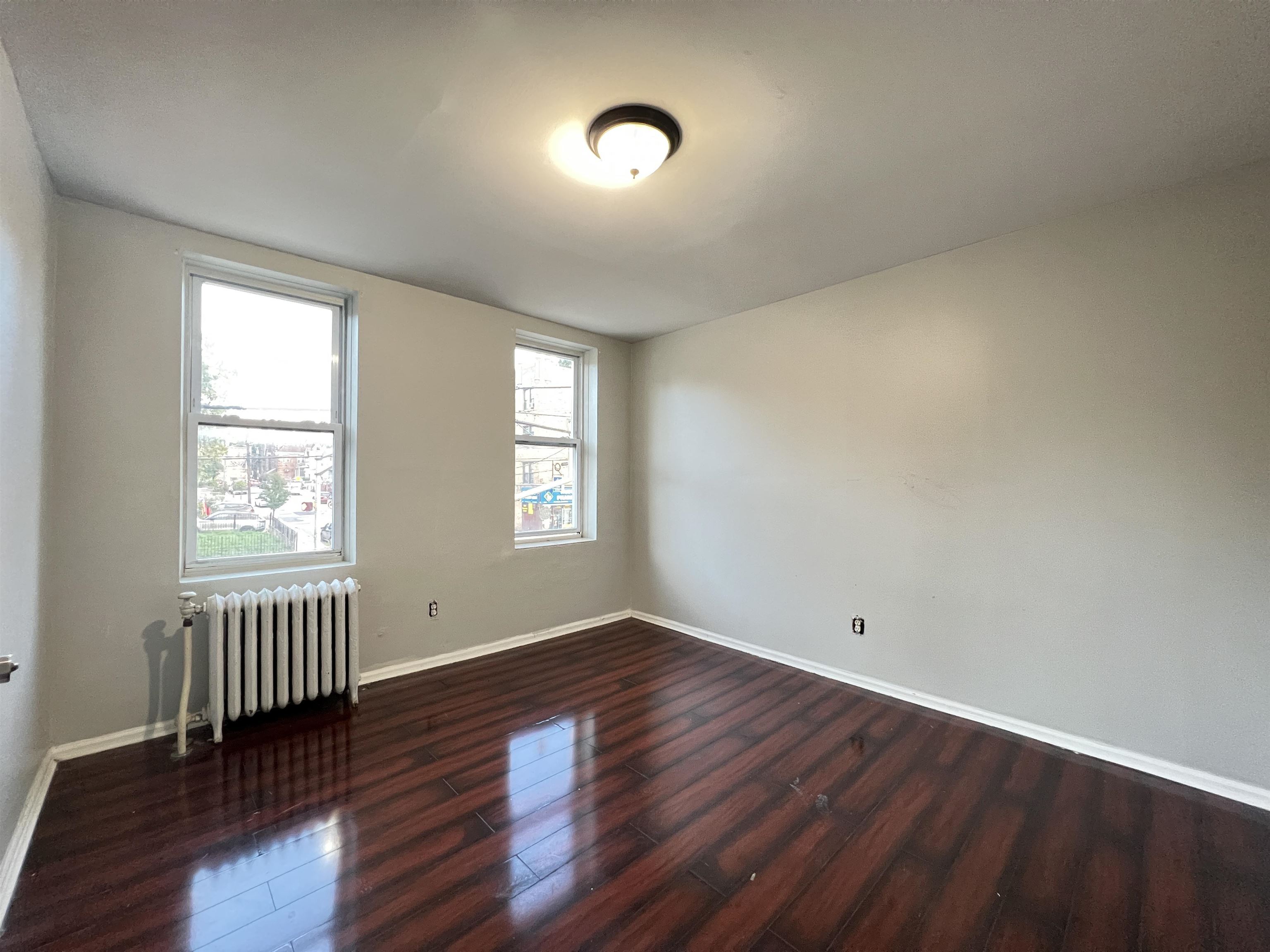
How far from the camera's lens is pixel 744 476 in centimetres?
382

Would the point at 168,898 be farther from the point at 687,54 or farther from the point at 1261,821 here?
the point at 1261,821

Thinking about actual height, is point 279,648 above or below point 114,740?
above

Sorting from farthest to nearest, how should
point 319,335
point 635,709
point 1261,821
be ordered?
point 319,335, point 635,709, point 1261,821

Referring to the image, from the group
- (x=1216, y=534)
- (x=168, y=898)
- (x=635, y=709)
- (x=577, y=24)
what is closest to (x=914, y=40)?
(x=577, y=24)

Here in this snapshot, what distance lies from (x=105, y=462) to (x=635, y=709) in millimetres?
2901

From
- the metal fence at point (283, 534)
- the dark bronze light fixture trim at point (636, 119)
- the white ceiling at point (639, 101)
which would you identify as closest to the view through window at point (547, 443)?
the metal fence at point (283, 534)

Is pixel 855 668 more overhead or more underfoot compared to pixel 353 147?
more underfoot

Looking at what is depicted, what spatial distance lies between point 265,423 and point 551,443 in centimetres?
198

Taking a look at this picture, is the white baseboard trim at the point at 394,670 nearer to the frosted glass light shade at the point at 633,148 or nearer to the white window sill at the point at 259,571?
the white window sill at the point at 259,571

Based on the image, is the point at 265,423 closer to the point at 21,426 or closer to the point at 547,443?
the point at 21,426

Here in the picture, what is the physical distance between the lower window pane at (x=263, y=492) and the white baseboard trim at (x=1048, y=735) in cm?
311

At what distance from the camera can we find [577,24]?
140 centimetres

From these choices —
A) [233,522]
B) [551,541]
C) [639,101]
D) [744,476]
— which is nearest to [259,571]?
[233,522]

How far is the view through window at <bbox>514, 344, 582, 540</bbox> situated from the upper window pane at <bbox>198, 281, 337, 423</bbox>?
134 centimetres
